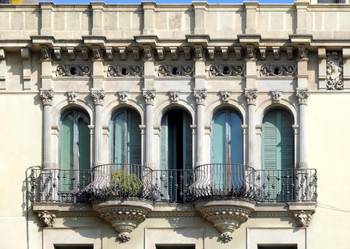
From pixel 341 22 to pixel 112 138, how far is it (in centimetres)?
695

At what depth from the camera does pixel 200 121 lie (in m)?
73.6

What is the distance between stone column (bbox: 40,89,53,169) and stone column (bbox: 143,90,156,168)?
2.59 meters

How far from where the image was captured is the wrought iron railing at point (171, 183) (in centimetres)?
7275

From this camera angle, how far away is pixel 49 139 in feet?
242

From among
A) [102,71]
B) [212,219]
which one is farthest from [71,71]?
[212,219]

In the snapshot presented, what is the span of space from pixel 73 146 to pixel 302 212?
6.53 meters

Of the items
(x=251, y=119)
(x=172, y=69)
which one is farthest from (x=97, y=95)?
(x=251, y=119)

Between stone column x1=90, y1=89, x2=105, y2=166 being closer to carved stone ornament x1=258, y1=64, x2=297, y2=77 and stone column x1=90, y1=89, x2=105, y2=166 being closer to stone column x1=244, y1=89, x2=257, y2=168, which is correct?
stone column x1=244, y1=89, x2=257, y2=168

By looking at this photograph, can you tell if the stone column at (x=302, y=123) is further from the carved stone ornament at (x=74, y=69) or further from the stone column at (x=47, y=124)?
the stone column at (x=47, y=124)

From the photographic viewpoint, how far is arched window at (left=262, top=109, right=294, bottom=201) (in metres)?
73.4

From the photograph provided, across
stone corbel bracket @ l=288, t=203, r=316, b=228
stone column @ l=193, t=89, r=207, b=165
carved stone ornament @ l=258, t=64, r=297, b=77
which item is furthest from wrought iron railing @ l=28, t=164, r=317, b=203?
carved stone ornament @ l=258, t=64, r=297, b=77

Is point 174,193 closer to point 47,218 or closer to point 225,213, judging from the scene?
point 225,213

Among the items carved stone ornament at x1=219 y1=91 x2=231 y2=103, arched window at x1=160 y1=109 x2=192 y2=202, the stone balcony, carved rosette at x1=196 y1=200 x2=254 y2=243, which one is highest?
carved stone ornament at x1=219 y1=91 x2=231 y2=103

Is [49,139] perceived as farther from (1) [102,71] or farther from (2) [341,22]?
(2) [341,22]
